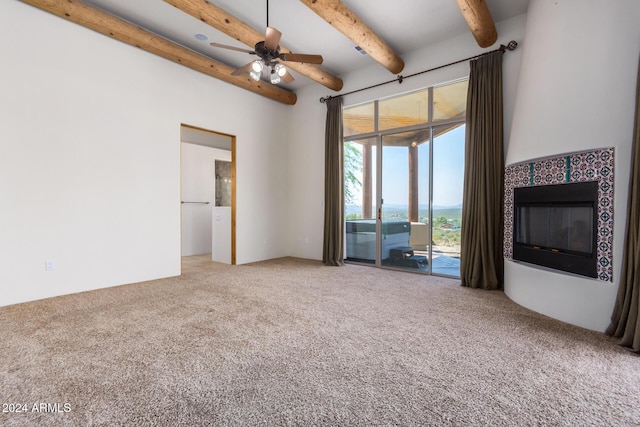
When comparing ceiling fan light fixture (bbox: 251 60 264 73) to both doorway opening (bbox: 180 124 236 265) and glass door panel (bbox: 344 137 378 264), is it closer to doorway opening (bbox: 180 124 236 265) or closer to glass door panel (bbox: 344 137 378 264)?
glass door panel (bbox: 344 137 378 264)

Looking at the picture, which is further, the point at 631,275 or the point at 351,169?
the point at 351,169

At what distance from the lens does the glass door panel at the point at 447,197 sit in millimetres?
4363

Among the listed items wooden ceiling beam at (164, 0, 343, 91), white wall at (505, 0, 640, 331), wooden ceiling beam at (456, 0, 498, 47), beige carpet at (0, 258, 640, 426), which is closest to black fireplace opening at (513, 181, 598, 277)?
white wall at (505, 0, 640, 331)

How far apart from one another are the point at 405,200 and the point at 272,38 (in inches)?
121

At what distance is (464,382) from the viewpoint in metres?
1.77

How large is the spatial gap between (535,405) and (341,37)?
15.1 ft

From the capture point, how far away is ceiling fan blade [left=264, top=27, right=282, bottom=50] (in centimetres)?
292

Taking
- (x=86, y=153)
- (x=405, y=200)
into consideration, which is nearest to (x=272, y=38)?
(x=86, y=153)

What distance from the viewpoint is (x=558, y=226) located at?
2.97m

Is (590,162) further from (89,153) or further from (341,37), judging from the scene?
(89,153)

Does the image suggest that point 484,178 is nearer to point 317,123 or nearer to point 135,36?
point 317,123

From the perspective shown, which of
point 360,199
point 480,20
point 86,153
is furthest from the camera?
point 360,199

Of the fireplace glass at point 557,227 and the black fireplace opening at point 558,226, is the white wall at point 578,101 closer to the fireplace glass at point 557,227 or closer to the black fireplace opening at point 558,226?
the black fireplace opening at point 558,226

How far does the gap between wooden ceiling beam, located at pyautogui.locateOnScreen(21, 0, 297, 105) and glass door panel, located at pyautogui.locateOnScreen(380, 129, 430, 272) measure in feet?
9.61
